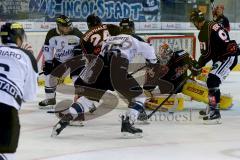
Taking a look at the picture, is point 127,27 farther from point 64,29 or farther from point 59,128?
point 64,29

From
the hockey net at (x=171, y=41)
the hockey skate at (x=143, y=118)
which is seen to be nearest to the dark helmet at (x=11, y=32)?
the hockey skate at (x=143, y=118)

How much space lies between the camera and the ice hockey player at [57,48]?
22.8ft

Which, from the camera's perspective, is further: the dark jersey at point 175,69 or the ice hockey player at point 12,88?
the dark jersey at point 175,69

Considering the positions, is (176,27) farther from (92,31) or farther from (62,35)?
(92,31)

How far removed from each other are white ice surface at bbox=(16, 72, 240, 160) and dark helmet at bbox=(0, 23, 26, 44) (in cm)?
169

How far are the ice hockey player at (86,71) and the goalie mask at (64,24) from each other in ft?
0.71

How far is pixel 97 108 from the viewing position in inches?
281

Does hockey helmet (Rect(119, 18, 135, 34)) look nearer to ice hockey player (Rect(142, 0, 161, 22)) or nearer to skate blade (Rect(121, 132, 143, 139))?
skate blade (Rect(121, 132, 143, 139))

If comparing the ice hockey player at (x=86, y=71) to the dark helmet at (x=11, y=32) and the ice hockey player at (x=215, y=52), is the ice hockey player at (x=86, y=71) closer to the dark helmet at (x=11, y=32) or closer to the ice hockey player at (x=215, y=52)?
the ice hockey player at (x=215, y=52)

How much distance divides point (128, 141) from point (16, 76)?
98.2 inches

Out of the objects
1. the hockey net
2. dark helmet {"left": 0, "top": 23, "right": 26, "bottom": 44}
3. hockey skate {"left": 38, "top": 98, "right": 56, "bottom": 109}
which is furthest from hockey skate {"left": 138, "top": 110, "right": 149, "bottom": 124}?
the hockey net

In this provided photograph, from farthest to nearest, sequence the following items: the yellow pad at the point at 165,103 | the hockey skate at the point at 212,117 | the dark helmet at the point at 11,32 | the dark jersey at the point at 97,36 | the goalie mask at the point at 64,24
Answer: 1. the yellow pad at the point at 165,103
2. the goalie mask at the point at 64,24
3. the hockey skate at the point at 212,117
4. the dark jersey at the point at 97,36
5. the dark helmet at the point at 11,32

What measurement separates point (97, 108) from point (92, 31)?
134cm

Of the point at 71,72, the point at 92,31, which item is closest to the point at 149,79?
the point at 71,72
